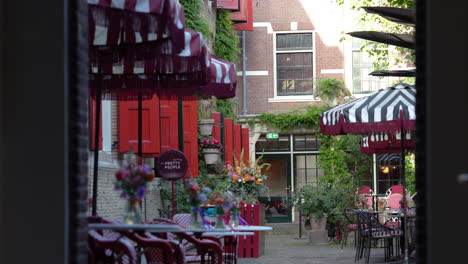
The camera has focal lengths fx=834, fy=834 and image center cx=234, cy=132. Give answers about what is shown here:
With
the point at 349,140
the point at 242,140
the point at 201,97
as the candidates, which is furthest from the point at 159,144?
the point at 349,140

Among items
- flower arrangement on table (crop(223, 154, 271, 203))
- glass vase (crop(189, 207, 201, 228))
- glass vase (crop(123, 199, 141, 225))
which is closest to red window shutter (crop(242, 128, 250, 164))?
flower arrangement on table (crop(223, 154, 271, 203))

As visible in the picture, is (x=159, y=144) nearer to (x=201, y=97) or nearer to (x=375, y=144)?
(x=201, y=97)

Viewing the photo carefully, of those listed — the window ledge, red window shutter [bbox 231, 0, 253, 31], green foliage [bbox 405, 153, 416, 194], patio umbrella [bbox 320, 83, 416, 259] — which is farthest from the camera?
the window ledge

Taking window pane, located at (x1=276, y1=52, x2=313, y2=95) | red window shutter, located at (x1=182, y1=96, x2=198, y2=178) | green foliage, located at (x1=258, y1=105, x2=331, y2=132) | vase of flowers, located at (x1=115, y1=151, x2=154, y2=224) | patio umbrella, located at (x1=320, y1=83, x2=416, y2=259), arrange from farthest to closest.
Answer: window pane, located at (x1=276, y1=52, x2=313, y2=95) → green foliage, located at (x1=258, y1=105, x2=331, y2=132) → red window shutter, located at (x1=182, y1=96, x2=198, y2=178) → patio umbrella, located at (x1=320, y1=83, x2=416, y2=259) → vase of flowers, located at (x1=115, y1=151, x2=154, y2=224)

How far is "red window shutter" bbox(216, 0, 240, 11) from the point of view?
22.7 meters

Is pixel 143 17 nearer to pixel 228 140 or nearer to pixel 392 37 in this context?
pixel 392 37

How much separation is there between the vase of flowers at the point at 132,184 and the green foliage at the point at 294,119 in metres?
21.4

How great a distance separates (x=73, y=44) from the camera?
4.20 meters

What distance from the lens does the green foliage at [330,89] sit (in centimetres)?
2662

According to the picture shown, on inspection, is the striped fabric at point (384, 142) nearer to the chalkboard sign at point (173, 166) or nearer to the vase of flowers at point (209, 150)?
the vase of flowers at point (209, 150)

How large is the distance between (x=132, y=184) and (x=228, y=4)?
18009 millimetres

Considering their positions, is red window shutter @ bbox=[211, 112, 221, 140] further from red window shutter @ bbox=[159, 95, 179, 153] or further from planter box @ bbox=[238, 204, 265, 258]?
red window shutter @ bbox=[159, 95, 179, 153]

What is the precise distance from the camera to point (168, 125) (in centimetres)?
1314
